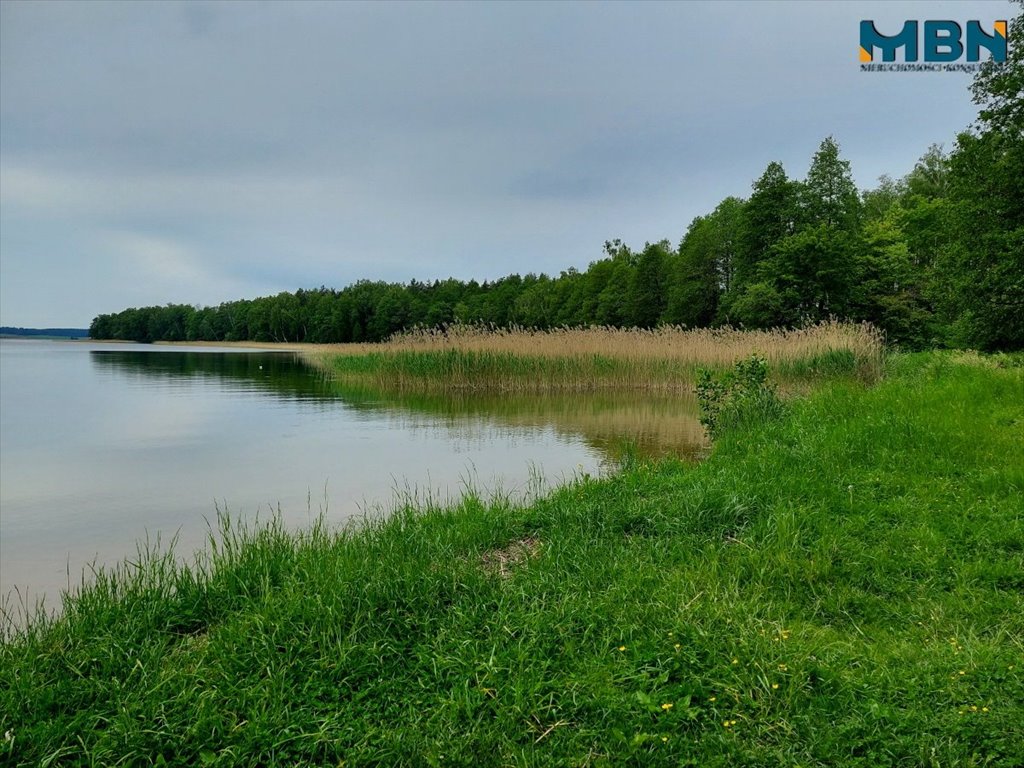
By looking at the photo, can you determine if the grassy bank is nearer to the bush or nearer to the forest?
the forest

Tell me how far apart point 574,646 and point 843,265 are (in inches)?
1420

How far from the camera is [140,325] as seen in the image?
110875 millimetres

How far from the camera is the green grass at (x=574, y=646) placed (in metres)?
2.20

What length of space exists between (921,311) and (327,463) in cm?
3666

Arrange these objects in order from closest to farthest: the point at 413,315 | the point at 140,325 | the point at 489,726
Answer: the point at 489,726 → the point at 413,315 → the point at 140,325

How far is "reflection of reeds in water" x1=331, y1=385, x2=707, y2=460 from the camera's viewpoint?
9.46 metres

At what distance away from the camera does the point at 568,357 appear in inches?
718

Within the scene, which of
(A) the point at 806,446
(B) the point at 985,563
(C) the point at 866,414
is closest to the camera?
(B) the point at 985,563

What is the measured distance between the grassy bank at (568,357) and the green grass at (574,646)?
12.3 m

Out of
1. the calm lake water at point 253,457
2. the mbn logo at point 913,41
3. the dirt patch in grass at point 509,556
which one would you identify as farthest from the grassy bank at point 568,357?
the dirt patch in grass at point 509,556

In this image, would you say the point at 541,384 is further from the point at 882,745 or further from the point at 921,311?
the point at 921,311

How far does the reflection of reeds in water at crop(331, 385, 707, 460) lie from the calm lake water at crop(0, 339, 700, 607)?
0.20 feet

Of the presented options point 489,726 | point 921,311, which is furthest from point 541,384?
point 921,311

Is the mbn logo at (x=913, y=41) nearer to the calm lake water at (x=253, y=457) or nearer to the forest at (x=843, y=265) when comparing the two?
the calm lake water at (x=253, y=457)
